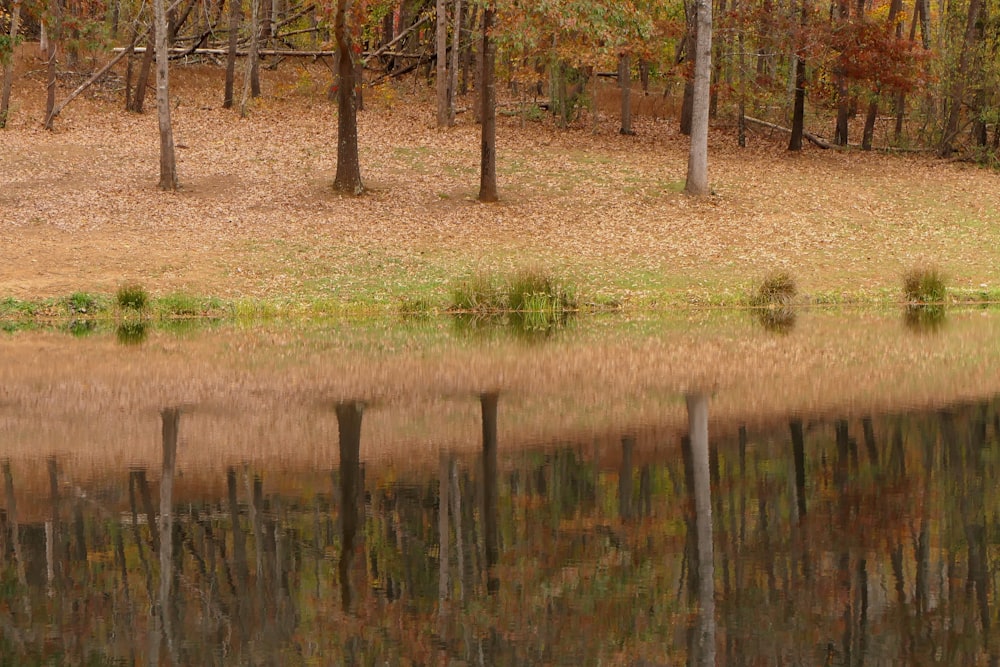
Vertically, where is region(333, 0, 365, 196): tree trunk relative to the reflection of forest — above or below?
above

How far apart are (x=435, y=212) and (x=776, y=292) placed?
11151 mm

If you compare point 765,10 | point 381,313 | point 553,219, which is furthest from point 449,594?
point 765,10

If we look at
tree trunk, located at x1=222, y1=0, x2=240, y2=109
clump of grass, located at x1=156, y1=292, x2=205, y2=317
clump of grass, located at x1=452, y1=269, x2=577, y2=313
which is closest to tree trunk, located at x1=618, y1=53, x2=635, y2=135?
tree trunk, located at x1=222, y1=0, x2=240, y2=109

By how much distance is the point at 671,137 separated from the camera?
46812 millimetres

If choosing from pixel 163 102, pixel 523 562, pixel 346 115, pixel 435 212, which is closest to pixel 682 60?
pixel 435 212

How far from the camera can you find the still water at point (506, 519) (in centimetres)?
575

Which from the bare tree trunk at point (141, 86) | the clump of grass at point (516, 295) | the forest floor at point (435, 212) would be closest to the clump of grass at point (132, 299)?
the forest floor at point (435, 212)

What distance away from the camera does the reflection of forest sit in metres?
5.64

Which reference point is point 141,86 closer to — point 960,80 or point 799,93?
point 799,93

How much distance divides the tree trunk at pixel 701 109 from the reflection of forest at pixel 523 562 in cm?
2743

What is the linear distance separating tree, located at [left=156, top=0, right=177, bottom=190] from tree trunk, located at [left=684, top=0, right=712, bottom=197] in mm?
15097

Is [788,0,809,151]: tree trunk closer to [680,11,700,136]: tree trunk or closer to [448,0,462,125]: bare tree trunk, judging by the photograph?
[680,11,700,136]: tree trunk

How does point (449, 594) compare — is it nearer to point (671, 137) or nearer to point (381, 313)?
point (381, 313)

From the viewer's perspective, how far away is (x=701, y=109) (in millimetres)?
36312
